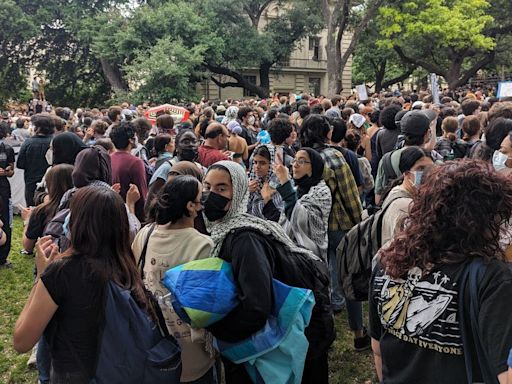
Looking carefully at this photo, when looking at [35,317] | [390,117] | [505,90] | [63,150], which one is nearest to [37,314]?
[35,317]

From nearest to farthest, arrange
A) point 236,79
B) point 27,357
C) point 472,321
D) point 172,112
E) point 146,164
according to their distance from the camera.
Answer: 1. point 472,321
2. point 27,357
3. point 146,164
4. point 172,112
5. point 236,79

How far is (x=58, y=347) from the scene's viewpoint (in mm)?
2334

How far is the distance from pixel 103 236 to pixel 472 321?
5.36 ft

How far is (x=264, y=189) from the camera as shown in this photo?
157 inches

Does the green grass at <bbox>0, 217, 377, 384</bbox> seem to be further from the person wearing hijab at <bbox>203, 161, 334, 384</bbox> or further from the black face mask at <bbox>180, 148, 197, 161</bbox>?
the black face mask at <bbox>180, 148, 197, 161</bbox>

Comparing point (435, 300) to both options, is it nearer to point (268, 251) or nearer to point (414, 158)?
point (268, 251)

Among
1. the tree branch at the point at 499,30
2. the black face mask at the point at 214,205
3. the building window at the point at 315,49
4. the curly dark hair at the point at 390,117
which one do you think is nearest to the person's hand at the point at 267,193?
the black face mask at the point at 214,205

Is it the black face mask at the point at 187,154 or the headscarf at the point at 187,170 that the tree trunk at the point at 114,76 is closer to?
the black face mask at the point at 187,154

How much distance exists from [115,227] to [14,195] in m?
8.06

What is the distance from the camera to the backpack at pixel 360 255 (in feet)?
10.3

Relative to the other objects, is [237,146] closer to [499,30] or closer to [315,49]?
[499,30]

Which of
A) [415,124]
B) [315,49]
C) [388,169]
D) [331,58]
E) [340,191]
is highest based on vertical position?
[315,49]

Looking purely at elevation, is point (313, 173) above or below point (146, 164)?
above

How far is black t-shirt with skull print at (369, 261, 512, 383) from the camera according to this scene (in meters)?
1.71
